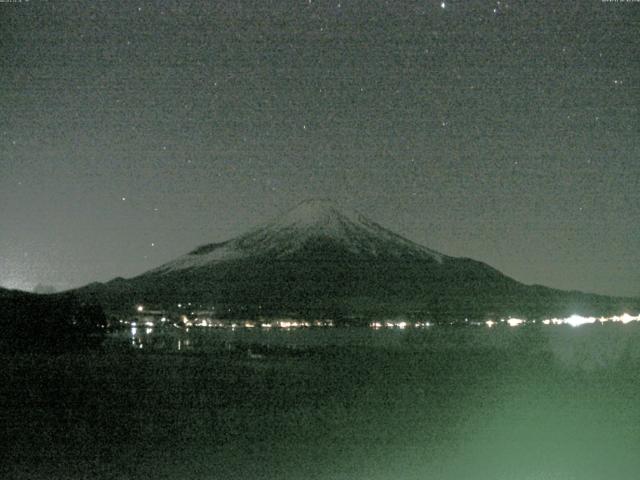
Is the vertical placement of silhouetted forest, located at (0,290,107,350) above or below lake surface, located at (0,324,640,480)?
above

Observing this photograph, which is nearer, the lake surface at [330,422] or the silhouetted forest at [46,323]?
the lake surface at [330,422]

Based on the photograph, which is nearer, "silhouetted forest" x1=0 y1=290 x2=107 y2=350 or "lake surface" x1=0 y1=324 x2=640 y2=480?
"lake surface" x1=0 y1=324 x2=640 y2=480

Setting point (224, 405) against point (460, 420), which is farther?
point (224, 405)

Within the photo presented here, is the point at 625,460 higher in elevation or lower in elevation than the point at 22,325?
lower

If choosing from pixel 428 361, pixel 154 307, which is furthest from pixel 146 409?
pixel 154 307

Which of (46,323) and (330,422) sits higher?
(46,323)

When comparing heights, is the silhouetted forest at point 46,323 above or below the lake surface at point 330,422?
above

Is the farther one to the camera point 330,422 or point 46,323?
point 46,323

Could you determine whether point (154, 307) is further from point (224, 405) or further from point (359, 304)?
point (224, 405)
